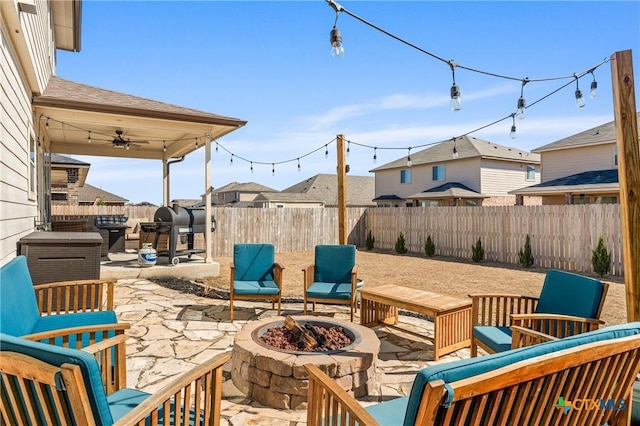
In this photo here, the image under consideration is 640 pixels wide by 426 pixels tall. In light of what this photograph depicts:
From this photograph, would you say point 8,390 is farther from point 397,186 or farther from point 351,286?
point 397,186

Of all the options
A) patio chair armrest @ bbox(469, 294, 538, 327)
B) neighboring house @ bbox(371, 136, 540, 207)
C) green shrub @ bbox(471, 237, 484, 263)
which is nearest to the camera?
patio chair armrest @ bbox(469, 294, 538, 327)

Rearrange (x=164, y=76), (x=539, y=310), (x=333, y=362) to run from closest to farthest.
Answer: (x=333, y=362) < (x=539, y=310) < (x=164, y=76)

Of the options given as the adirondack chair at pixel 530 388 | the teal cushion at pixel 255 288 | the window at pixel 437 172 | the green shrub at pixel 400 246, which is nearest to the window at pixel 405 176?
the window at pixel 437 172

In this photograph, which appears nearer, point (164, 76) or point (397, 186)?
point (164, 76)

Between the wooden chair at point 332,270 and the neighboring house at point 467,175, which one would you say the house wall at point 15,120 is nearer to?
the wooden chair at point 332,270

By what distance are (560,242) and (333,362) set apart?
32.3 feet

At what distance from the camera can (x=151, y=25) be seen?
7.04 metres

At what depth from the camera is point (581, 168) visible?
16547 mm

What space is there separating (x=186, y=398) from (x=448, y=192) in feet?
67.2

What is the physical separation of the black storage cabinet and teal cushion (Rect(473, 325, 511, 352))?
3967 mm

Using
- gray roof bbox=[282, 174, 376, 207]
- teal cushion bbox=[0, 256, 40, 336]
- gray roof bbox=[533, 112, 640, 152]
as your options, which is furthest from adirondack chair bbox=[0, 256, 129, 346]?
gray roof bbox=[282, 174, 376, 207]

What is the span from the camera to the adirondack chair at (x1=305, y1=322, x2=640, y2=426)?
116cm

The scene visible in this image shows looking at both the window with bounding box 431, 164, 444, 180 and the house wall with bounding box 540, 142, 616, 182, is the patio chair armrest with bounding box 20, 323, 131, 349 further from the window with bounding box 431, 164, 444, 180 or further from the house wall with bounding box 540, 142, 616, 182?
the window with bounding box 431, 164, 444, 180

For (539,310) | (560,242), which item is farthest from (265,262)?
(560,242)
